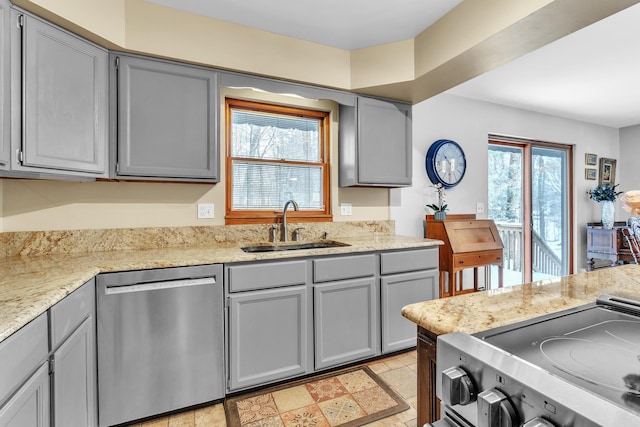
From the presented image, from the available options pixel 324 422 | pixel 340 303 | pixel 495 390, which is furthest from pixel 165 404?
pixel 495 390

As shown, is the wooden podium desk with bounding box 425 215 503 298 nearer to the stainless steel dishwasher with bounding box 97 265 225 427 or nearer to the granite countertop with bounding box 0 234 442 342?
the granite countertop with bounding box 0 234 442 342

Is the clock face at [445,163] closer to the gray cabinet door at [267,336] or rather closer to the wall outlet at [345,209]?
the wall outlet at [345,209]

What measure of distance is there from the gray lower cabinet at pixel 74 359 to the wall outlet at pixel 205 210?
0.96 m

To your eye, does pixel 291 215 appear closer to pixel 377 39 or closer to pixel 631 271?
pixel 377 39

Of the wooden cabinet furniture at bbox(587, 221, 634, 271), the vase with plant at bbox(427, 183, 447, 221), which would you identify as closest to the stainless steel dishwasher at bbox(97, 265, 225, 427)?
the vase with plant at bbox(427, 183, 447, 221)

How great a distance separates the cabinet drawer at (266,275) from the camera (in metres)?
1.97

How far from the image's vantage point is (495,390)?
2.00 feet

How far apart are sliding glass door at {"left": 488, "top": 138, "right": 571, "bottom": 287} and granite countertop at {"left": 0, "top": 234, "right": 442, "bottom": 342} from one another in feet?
7.86

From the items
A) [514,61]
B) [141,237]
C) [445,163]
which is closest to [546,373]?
[141,237]

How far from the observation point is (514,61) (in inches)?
116

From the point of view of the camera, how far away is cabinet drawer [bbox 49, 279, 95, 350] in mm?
1227

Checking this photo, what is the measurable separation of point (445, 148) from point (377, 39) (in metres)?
1.64

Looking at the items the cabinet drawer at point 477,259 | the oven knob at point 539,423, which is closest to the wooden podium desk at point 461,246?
the cabinet drawer at point 477,259

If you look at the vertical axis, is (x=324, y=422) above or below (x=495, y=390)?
below
